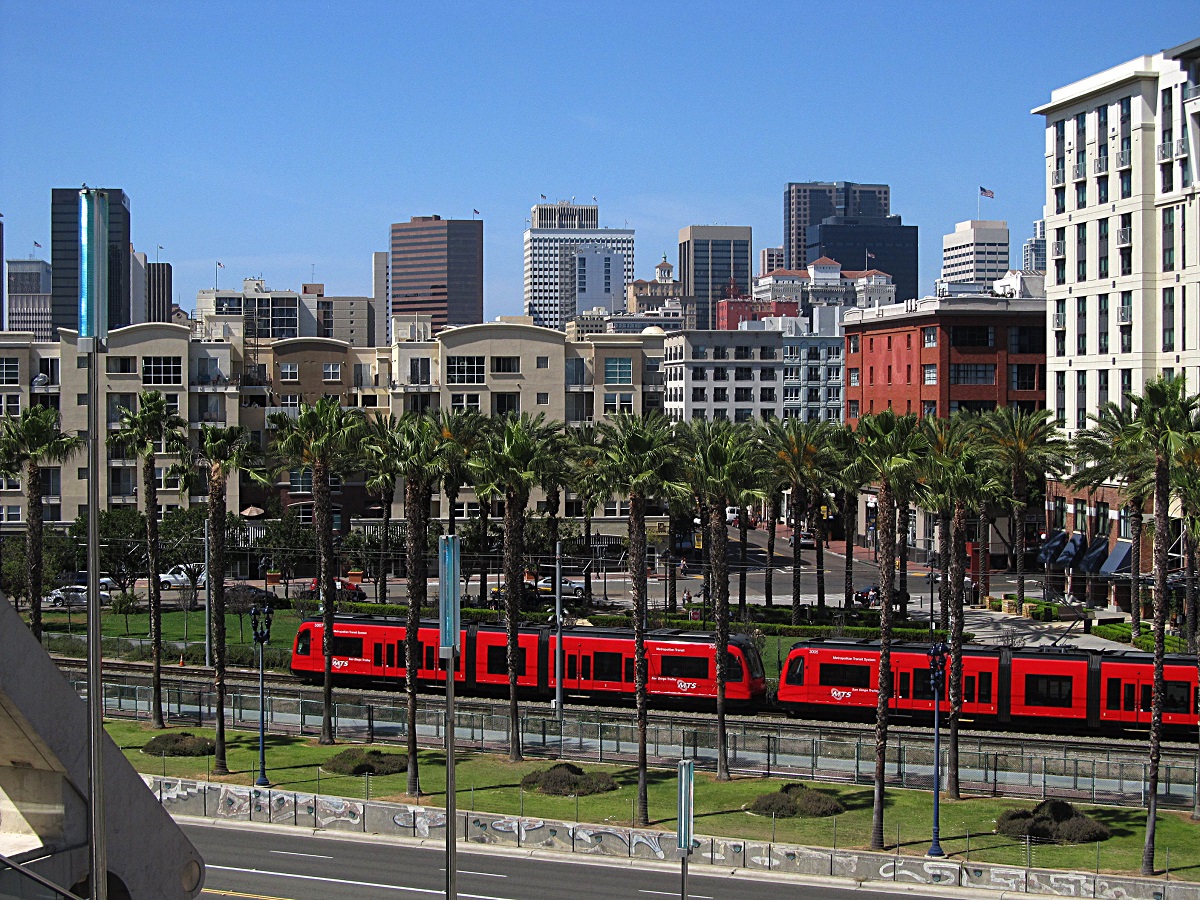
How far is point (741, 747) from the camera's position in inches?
1832

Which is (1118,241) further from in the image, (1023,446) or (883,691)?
(883,691)

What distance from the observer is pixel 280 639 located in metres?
71.4

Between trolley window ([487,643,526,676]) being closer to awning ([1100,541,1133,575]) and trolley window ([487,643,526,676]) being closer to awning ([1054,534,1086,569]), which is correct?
awning ([1100,541,1133,575])

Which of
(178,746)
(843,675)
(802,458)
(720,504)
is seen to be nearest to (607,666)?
(843,675)

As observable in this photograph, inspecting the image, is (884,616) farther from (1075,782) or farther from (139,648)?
(139,648)

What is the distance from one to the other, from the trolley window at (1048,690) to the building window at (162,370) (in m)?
72.4

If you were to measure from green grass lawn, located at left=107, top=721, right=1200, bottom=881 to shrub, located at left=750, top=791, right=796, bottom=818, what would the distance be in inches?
15.9

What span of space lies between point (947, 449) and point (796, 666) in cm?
2110

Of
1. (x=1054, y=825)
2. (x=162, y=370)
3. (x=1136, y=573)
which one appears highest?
(x=162, y=370)

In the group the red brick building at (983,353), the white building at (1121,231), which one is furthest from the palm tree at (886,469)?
the red brick building at (983,353)

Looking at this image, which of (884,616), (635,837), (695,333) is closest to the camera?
(635,837)

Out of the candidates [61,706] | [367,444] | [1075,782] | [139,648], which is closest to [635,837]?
[1075,782]

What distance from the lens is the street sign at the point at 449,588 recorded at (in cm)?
2091

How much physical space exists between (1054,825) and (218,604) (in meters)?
29.6
